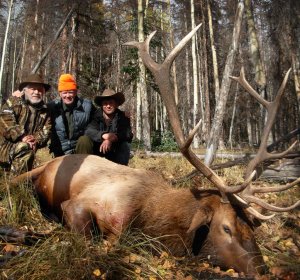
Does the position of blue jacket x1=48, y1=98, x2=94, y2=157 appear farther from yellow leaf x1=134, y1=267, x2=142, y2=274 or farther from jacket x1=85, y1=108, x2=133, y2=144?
yellow leaf x1=134, y1=267, x2=142, y2=274

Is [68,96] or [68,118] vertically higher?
[68,96]

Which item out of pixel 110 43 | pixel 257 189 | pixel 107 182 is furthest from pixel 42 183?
pixel 110 43

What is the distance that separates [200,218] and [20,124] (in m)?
3.04

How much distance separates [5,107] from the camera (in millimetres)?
5418

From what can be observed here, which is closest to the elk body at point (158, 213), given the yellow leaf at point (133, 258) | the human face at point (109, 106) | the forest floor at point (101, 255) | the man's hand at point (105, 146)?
the forest floor at point (101, 255)

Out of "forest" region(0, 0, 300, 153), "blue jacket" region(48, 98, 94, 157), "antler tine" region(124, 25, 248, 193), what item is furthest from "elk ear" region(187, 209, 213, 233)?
"forest" region(0, 0, 300, 153)

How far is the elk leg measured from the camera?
3.85 meters

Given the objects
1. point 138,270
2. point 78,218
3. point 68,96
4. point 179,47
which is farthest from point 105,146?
point 138,270

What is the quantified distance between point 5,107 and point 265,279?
13.3ft

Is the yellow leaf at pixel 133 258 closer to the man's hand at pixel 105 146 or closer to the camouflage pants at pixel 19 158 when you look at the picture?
the man's hand at pixel 105 146

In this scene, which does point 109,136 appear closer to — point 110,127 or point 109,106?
point 110,127

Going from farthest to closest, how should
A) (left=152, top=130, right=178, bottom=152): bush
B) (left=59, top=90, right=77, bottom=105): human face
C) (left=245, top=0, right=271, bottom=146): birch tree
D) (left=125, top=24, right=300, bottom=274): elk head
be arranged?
(left=152, top=130, right=178, bottom=152): bush < (left=245, top=0, right=271, bottom=146): birch tree < (left=59, top=90, right=77, bottom=105): human face < (left=125, top=24, right=300, bottom=274): elk head

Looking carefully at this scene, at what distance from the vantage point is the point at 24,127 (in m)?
5.43

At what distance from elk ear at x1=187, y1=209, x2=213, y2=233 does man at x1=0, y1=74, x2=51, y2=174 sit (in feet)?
8.81
